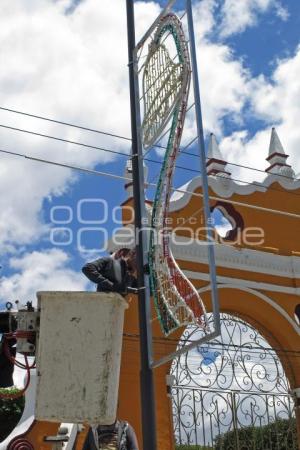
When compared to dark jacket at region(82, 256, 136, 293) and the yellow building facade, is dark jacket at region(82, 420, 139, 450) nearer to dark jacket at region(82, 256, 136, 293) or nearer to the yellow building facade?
dark jacket at region(82, 256, 136, 293)

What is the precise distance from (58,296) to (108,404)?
50 cm

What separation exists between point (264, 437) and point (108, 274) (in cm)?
791

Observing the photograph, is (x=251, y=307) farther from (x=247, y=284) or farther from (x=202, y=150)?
(x=202, y=150)

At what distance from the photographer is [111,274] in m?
5.86

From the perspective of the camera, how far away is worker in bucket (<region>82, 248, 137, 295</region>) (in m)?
5.73

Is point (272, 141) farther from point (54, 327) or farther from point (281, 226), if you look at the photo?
point (54, 327)

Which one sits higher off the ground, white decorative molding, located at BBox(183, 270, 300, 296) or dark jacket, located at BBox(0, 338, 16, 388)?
white decorative molding, located at BBox(183, 270, 300, 296)

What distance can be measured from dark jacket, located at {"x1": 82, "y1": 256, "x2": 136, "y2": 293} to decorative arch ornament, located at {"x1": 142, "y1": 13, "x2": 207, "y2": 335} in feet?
1.08

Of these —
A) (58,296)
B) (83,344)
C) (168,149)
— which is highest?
(168,149)

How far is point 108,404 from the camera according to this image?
2701mm

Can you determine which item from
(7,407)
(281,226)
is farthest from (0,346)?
(281,226)

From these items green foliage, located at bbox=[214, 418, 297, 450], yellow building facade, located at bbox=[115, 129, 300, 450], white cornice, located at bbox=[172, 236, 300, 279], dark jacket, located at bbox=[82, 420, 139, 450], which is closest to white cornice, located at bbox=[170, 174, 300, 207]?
yellow building facade, located at bbox=[115, 129, 300, 450]

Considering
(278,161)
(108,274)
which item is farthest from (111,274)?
(278,161)

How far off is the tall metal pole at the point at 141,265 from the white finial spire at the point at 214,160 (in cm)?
665
